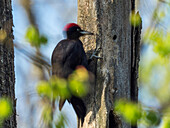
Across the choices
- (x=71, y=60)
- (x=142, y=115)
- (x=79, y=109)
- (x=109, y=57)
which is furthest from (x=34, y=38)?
(x=71, y=60)

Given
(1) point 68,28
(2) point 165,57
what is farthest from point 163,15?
(1) point 68,28

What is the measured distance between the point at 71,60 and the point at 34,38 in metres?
1.93

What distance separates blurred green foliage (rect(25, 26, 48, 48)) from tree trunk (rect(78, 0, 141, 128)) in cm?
157

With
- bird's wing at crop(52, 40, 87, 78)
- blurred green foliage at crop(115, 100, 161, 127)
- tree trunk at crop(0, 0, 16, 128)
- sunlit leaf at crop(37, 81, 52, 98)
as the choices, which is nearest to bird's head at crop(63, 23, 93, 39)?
bird's wing at crop(52, 40, 87, 78)

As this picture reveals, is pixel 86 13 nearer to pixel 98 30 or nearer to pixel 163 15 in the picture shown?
pixel 98 30

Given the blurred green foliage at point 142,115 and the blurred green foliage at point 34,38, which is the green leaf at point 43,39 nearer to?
the blurred green foliage at point 34,38

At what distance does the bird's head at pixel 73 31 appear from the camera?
12.8ft

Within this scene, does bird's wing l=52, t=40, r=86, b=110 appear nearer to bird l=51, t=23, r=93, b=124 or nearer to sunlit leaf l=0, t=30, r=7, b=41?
bird l=51, t=23, r=93, b=124

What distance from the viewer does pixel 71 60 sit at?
3.93 meters

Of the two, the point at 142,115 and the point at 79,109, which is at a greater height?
the point at 142,115

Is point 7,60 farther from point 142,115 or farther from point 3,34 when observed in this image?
point 142,115

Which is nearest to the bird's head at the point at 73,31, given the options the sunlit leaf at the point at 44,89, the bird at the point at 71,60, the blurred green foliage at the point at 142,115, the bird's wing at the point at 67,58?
the bird at the point at 71,60

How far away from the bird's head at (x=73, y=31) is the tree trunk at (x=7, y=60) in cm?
96

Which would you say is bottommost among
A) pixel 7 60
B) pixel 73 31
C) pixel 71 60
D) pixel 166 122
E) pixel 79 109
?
pixel 79 109
